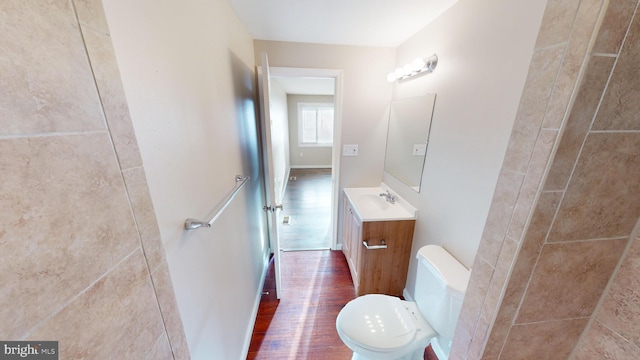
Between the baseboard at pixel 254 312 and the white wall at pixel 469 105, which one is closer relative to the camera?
the white wall at pixel 469 105

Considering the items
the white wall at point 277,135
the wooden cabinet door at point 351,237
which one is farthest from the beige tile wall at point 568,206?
Answer: the white wall at point 277,135

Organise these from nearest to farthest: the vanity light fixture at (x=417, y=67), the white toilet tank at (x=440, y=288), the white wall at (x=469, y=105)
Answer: the white wall at (x=469, y=105), the white toilet tank at (x=440, y=288), the vanity light fixture at (x=417, y=67)

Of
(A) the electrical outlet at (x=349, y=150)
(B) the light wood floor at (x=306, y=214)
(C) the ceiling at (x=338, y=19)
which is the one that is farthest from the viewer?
(B) the light wood floor at (x=306, y=214)

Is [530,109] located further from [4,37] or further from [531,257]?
[4,37]

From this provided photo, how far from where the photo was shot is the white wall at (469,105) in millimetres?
946

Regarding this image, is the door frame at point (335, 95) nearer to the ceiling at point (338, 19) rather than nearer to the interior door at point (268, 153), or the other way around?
the ceiling at point (338, 19)

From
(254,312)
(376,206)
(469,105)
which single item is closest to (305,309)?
(254,312)

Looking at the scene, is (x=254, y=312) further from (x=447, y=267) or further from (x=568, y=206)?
(x=568, y=206)

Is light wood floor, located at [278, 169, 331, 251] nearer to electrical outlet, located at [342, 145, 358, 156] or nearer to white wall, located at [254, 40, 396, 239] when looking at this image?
white wall, located at [254, 40, 396, 239]

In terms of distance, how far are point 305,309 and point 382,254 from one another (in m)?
0.80

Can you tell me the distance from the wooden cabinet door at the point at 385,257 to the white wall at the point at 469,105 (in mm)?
163

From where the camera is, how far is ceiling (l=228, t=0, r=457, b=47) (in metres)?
1.31

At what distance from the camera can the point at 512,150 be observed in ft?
1.98

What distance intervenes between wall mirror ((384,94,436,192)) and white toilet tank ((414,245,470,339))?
572mm
